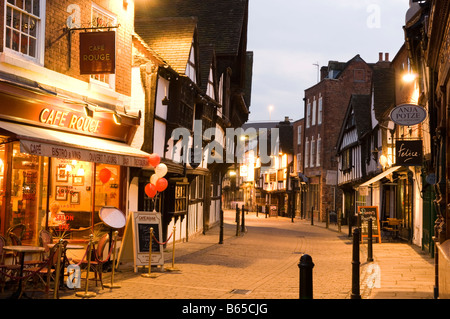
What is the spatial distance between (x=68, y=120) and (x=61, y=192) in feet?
6.07

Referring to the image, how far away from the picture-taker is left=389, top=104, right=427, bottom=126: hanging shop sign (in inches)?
638

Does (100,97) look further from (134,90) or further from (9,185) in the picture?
(9,185)

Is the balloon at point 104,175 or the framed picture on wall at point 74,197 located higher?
the balloon at point 104,175

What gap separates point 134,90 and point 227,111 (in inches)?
646

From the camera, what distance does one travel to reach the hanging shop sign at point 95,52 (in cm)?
1233

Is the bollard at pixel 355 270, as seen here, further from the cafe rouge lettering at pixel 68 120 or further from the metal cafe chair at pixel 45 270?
the cafe rouge lettering at pixel 68 120

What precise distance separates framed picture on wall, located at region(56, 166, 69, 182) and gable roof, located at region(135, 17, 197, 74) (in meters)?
6.55

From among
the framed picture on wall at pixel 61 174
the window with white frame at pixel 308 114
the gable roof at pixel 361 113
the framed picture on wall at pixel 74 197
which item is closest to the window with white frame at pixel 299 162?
the window with white frame at pixel 308 114

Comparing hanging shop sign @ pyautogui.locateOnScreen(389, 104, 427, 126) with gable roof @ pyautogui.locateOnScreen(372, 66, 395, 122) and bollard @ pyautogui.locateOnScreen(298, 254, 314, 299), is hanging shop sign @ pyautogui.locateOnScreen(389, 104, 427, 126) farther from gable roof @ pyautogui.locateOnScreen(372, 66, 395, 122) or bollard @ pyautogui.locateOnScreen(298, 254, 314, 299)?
gable roof @ pyautogui.locateOnScreen(372, 66, 395, 122)

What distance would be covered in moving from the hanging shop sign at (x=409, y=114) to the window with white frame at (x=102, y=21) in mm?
8031

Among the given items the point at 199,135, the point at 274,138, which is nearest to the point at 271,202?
the point at 274,138

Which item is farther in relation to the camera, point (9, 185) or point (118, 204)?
point (118, 204)

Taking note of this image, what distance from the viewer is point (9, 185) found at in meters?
11.0
